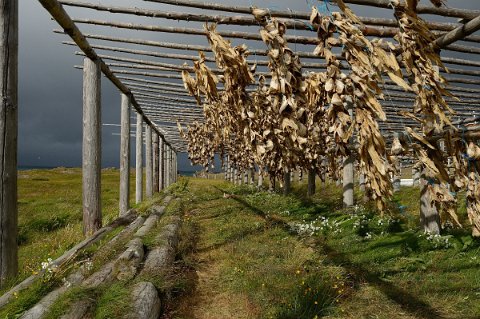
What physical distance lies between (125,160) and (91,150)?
12.2 feet

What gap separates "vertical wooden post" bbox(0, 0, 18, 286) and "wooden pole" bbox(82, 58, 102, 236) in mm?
3347

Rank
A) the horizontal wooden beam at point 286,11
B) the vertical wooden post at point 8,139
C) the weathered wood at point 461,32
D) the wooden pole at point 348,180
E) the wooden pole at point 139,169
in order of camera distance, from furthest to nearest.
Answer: the wooden pole at point 139,169, the wooden pole at point 348,180, the horizontal wooden beam at point 286,11, the weathered wood at point 461,32, the vertical wooden post at point 8,139

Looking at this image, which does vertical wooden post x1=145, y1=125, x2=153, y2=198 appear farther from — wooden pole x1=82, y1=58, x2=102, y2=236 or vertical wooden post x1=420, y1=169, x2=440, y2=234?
vertical wooden post x1=420, y1=169, x2=440, y2=234

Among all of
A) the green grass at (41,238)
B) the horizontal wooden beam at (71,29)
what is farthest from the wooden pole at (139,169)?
the horizontal wooden beam at (71,29)

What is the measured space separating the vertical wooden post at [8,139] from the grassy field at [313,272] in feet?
1.46

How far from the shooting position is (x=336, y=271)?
5.79 metres

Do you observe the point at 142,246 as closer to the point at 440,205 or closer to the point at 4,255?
the point at 4,255

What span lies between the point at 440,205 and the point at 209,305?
3.23m

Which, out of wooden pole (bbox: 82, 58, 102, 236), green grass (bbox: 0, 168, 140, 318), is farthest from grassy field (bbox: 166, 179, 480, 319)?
wooden pole (bbox: 82, 58, 102, 236)

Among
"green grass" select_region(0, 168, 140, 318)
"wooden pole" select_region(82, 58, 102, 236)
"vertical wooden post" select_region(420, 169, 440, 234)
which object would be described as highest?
"wooden pole" select_region(82, 58, 102, 236)

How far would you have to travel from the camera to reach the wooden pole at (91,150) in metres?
7.81

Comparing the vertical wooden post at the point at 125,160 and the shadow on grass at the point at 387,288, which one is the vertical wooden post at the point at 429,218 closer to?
the shadow on grass at the point at 387,288

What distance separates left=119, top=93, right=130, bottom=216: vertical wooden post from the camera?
1120 cm

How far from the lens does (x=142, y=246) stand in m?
6.22
